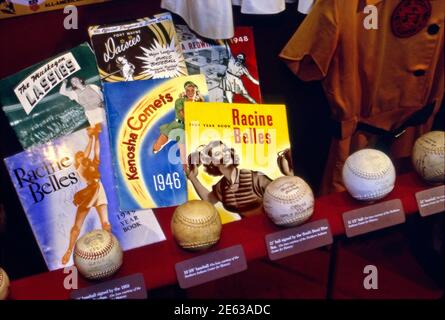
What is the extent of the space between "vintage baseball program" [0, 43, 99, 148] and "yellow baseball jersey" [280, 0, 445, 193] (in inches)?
26.3

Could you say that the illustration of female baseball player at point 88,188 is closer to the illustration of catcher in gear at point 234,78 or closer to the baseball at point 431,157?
the illustration of catcher in gear at point 234,78

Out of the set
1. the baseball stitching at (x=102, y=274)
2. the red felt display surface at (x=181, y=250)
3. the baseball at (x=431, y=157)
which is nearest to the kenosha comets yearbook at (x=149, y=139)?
the red felt display surface at (x=181, y=250)

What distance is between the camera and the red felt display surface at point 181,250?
4.84 feet

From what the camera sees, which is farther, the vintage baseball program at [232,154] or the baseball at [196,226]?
the vintage baseball program at [232,154]

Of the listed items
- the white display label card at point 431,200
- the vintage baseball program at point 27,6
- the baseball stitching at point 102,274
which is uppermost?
the vintage baseball program at point 27,6

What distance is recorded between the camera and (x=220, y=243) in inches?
60.4

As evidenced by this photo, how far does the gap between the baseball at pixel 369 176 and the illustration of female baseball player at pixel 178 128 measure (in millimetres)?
548

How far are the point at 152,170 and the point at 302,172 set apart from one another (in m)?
0.82

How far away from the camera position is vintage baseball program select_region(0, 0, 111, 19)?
1.67 metres

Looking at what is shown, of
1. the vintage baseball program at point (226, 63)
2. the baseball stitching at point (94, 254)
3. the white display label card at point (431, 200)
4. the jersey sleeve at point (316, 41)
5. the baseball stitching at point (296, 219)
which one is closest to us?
the baseball stitching at point (94, 254)

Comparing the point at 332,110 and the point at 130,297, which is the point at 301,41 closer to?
the point at 332,110

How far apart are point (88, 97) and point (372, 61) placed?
3.24ft

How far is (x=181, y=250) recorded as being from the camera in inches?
60.2
